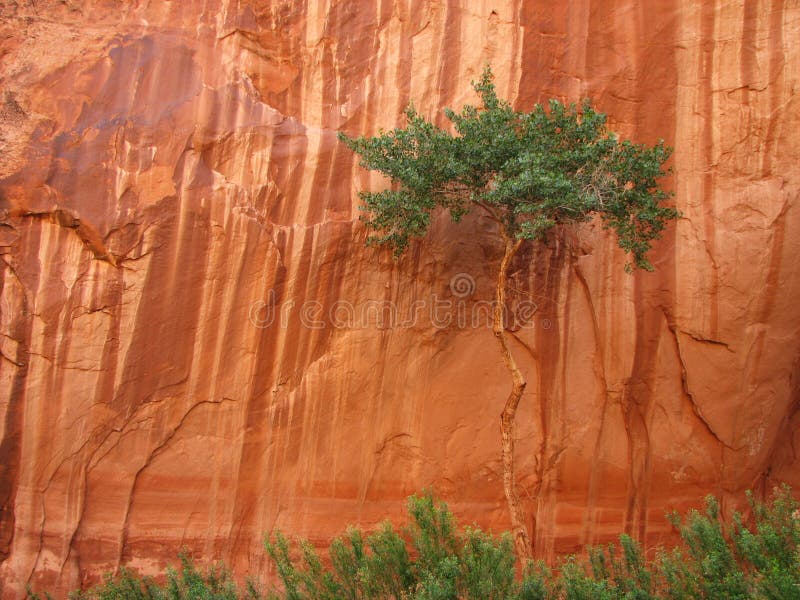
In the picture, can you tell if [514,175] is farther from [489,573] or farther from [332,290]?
[489,573]

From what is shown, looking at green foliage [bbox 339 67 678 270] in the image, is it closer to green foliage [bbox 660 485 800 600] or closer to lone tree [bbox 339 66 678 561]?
lone tree [bbox 339 66 678 561]

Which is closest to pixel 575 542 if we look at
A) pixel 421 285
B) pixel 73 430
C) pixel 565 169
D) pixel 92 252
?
pixel 421 285

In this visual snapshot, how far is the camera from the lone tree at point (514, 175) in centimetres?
852

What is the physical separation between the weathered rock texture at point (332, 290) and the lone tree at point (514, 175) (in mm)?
1059

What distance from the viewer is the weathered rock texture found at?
353 inches

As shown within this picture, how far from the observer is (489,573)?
7.10 m

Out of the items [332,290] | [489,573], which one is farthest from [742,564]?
[332,290]

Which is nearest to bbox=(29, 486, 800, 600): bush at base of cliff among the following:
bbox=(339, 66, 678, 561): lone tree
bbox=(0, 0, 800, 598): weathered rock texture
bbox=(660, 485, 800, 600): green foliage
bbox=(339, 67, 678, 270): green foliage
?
bbox=(660, 485, 800, 600): green foliage

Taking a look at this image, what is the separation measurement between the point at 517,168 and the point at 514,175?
19 centimetres

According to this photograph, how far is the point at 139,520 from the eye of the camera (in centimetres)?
906

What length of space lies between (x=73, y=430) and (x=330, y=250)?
3897 millimetres

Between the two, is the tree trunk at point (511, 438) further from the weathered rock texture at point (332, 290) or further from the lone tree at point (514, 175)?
the weathered rock texture at point (332, 290)

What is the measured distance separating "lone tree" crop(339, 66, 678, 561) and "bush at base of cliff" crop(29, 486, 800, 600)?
4.16ft

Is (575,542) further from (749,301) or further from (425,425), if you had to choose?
(749,301)
